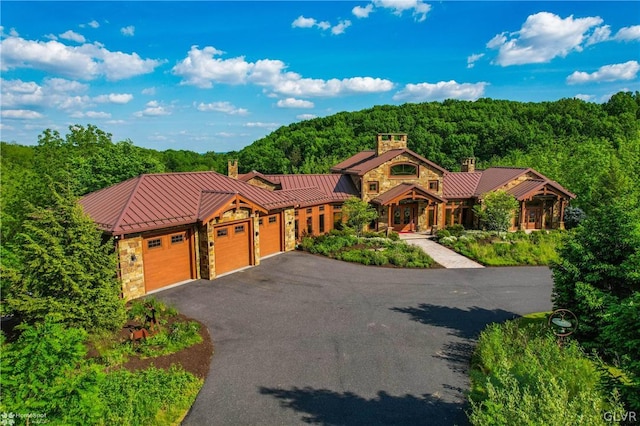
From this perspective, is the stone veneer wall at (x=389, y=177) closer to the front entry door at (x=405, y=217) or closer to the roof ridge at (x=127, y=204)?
the front entry door at (x=405, y=217)

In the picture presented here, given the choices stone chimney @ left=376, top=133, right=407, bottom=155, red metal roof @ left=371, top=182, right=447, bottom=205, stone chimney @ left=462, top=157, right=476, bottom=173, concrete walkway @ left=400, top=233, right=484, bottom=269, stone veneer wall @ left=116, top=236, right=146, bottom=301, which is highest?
stone chimney @ left=376, top=133, right=407, bottom=155

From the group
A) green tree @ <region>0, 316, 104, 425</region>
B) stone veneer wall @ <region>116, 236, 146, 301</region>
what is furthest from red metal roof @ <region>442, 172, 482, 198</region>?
green tree @ <region>0, 316, 104, 425</region>

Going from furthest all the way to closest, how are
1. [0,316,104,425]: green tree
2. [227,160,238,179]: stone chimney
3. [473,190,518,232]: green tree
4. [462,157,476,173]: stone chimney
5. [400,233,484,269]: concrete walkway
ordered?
[462,157,476,173]: stone chimney < [227,160,238,179]: stone chimney < [473,190,518,232]: green tree < [400,233,484,269]: concrete walkway < [0,316,104,425]: green tree

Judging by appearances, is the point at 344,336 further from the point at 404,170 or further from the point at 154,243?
the point at 404,170

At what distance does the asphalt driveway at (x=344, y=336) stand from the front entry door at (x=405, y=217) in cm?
962

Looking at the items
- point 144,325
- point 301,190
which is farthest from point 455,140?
point 144,325

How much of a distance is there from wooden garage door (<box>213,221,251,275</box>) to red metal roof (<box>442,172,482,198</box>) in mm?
18416

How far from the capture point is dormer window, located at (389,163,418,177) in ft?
101

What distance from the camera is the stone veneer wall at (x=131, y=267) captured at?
15.9 meters

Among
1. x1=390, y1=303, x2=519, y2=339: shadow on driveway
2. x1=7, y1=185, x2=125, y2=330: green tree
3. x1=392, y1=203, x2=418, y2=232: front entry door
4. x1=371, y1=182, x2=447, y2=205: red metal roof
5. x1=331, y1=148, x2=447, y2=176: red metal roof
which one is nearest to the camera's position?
x1=7, y1=185, x2=125, y2=330: green tree

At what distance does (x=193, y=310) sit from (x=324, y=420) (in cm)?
828

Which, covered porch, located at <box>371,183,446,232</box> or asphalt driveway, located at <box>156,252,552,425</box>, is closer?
asphalt driveway, located at <box>156,252,552,425</box>

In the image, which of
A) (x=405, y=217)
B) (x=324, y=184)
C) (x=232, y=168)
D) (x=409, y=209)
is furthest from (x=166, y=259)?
(x=409, y=209)

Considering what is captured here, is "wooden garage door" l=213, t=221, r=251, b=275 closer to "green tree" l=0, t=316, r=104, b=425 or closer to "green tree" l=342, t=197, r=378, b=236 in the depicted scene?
"green tree" l=342, t=197, r=378, b=236
